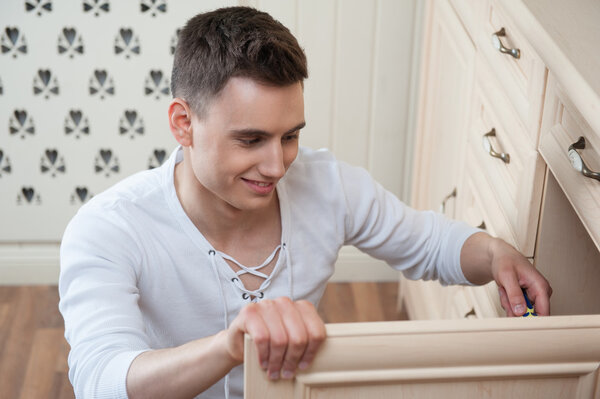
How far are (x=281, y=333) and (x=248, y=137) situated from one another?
1.22 feet

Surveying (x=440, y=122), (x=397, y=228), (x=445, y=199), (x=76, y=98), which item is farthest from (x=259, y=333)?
(x=76, y=98)

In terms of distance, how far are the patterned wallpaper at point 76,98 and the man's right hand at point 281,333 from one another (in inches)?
61.2

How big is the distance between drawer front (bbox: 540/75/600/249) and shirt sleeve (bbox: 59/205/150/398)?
1.86 ft

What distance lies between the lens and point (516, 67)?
1283 millimetres

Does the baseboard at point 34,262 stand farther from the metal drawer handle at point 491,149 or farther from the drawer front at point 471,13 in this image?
the metal drawer handle at point 491,149

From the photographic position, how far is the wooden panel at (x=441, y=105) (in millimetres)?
1676

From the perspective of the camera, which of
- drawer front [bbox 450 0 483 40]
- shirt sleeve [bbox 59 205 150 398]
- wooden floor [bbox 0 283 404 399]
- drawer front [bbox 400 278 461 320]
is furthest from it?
wooden floor [bbox 0 283 404 399]

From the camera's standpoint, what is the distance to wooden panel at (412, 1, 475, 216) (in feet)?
5.50

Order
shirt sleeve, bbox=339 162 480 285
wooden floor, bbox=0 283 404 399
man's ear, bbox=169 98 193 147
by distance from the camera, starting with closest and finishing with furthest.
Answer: man's ear, bbox=169 98 193 147 → shirt sleeve, bbox=339 162 480 285 → wooden floor, bbox=0 283 404 399

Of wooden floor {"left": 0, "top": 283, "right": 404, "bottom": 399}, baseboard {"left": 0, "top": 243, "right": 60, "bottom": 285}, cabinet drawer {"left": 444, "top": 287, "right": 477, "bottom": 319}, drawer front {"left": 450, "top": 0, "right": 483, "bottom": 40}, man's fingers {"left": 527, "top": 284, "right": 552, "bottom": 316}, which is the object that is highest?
drawer front {"left": 450, "top": 0, "right": 483, "bottom": 40}

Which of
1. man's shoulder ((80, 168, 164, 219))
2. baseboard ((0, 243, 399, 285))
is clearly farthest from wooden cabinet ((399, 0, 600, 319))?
baseboard ((0, 243, 399, 285))

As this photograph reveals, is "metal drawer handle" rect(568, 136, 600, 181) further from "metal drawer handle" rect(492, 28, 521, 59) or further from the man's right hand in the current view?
the man's right hand

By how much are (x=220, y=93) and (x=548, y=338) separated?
54 centimetres

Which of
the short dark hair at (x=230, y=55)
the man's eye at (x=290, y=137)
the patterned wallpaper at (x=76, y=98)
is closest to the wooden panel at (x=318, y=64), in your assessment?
the patterned wallpaper at (x=76, y=98)
